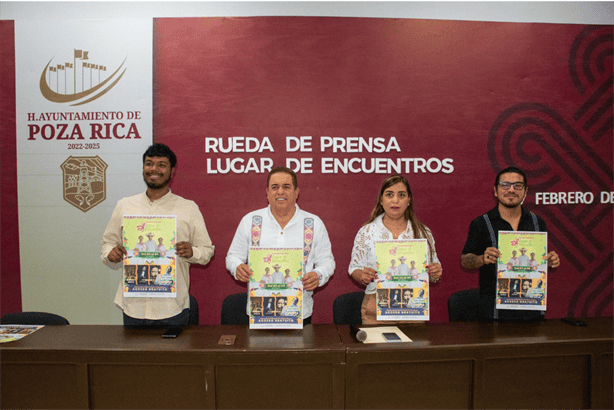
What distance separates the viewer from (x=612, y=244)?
3.78m

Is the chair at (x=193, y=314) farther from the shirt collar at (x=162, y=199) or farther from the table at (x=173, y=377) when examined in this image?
the table at (x=173, y=377)

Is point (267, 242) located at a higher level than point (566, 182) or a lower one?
lower

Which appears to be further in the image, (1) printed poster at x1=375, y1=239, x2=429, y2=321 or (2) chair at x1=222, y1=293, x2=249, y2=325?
(2) chair at x1=222, y1=293, x2=249, y2=325

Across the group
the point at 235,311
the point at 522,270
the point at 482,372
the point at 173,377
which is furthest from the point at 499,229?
the point at 173,377

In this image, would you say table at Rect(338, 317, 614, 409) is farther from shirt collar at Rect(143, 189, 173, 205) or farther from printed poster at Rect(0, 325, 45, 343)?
printed poster at Rect(0, 325, 45, 343)

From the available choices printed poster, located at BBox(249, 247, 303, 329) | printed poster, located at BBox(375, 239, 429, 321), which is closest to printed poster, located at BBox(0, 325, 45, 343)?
printed poster, located at BBox(249, 247, 303, 329)

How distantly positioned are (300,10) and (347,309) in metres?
2.86

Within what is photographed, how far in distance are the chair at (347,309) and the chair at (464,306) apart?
729mm

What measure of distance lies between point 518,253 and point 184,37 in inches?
136

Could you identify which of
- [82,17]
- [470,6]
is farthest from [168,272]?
[470,6]

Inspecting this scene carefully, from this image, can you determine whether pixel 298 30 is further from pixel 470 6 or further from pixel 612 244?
pixel 612 244

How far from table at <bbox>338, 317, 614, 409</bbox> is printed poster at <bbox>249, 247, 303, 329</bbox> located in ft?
1.16

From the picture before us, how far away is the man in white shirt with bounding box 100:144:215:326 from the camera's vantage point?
2.49m

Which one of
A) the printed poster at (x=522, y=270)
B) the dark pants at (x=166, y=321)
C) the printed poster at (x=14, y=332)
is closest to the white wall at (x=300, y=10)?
the printed poster at (x=522, y=270)
